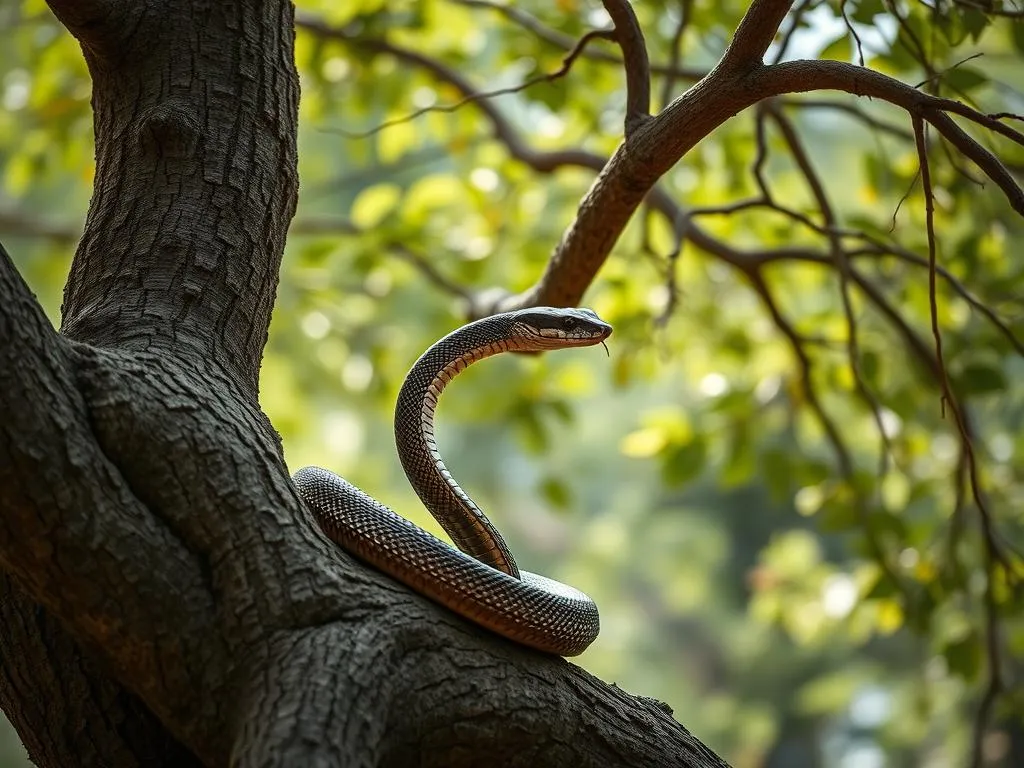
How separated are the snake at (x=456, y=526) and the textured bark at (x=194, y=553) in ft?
0.24

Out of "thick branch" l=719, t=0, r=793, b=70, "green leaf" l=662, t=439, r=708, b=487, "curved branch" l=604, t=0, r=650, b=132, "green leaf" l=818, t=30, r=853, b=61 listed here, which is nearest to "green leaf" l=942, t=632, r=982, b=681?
"green leaf" l=662, t=439, r=708, b=487

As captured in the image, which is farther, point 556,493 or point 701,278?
point 701,278

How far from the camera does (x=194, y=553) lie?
6.60 feet

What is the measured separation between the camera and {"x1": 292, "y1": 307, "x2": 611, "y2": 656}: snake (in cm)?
236

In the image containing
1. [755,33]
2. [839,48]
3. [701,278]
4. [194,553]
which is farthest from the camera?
[701,278]

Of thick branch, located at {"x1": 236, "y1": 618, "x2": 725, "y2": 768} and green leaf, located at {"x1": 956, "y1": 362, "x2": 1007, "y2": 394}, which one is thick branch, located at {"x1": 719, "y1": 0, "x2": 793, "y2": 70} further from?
green leaf, located at {"x1": 956, "y1": 362, "x2": 1007, "y2": 394}

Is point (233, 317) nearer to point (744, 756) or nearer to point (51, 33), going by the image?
point (51, 33)

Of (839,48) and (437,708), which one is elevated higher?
(839,48)

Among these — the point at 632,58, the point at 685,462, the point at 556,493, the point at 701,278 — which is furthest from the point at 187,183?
the point at 701,278

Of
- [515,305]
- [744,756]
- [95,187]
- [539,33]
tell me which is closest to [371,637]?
[95,187]

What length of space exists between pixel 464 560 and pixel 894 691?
13.6 meters

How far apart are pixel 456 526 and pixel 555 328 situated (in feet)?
2.17

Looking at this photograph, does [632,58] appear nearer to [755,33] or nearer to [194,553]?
[755,33]

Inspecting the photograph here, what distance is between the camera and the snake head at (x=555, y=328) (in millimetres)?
2969
